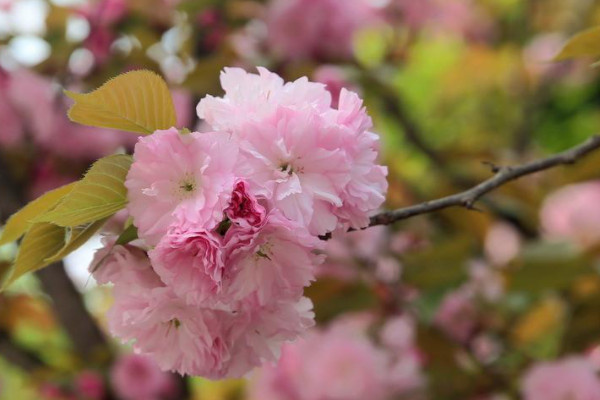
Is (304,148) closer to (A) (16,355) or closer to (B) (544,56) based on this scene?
(A) (16,355)

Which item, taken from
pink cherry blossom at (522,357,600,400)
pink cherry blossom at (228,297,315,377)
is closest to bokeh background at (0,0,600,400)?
pink cherry blossom at (522,357,600,400)

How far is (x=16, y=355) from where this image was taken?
1449mm

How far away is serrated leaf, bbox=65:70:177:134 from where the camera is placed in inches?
20.0

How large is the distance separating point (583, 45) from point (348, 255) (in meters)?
0.68

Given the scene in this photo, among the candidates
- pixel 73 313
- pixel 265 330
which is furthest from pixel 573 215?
pixel 265 330

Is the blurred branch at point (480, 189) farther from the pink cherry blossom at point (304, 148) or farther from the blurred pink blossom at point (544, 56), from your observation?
the blurred pink blossom at point (544, 56)

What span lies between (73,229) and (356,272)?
746mm

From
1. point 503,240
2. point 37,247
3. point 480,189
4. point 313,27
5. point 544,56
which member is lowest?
point 37,247

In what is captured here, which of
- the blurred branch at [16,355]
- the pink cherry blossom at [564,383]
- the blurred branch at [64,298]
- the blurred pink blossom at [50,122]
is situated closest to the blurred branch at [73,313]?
the blurred branch at [64,298]

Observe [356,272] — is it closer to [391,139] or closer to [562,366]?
[562,366]

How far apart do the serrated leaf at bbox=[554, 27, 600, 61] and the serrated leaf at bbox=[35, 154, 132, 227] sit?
323mm

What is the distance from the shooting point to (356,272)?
122cm

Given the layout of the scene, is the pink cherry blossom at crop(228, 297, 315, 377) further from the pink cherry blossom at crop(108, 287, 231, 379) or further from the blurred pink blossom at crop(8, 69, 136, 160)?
the blurred pink blossom at crop(8, 69, 136, 160)

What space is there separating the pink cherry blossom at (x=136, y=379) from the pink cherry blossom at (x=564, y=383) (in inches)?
23.4
